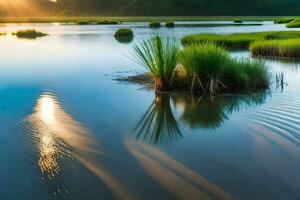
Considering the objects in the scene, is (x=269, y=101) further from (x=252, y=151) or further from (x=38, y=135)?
(x=38, y=135)

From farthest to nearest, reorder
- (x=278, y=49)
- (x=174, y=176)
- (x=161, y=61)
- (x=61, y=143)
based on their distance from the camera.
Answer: (x=278, y=49), (x=161, y=61), (x=61, y=143), (x=174, y=176)

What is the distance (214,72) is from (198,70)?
0.50 m

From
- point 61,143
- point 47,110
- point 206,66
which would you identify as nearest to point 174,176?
point 61,143

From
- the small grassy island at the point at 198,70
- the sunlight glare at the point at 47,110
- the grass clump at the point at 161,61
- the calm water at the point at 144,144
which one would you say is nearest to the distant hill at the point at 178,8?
the small grassy island at the point at 198,70

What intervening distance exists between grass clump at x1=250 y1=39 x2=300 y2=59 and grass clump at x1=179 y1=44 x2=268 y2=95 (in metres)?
10.9

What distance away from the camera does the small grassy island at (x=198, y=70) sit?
14797 mm

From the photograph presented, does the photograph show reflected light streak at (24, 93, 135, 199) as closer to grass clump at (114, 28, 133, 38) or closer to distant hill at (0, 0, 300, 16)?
grass clump at (114, 28, 133, 38)

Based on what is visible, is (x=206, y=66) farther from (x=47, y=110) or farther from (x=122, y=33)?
(x=122, y=33)

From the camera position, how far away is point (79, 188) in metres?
7.23

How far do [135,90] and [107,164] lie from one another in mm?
7759

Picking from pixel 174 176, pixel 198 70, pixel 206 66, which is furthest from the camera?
pixel 198 70

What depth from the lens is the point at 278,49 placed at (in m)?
26.3

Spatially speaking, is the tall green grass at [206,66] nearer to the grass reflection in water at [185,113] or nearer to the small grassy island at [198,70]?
the small grassy island at [198,70]

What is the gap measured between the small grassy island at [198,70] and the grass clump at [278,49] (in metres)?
10.6
